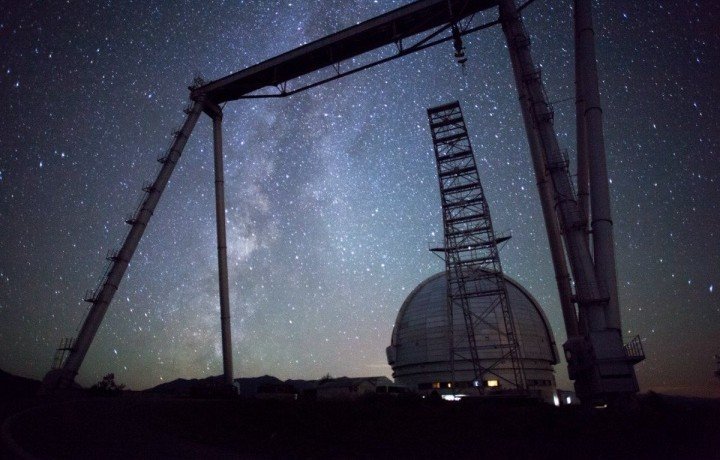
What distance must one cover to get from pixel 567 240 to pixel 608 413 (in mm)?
7075

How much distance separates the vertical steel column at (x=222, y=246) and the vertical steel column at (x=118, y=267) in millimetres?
1944

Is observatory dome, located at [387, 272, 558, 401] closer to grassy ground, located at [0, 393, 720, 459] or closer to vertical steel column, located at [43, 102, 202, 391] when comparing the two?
grassy ground, located at [0, 393, 720, 459]

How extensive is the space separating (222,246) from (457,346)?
19030 mm

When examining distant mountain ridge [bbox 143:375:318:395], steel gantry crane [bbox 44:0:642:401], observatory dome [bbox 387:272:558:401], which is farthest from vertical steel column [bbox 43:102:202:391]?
observatory dome [bbox 387:272:558:401]

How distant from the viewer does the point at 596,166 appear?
56.1 ft

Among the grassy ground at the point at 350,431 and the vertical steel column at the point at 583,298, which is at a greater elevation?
the vertical steel column at the point at 583,298

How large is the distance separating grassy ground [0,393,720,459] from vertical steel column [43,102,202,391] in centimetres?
1037

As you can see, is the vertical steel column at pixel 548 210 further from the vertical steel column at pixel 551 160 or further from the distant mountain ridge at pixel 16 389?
the distant mountain ridge at pixel 16 389

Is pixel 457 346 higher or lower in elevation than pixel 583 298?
lower

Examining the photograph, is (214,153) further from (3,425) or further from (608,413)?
(608,413)

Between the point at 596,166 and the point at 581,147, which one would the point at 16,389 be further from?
the point at 581,147

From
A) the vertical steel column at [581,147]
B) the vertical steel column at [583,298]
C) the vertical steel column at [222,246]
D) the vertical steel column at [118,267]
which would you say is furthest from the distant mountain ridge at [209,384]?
the vertical steel column at [581,147]

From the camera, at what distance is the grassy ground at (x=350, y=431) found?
9203 millimetres

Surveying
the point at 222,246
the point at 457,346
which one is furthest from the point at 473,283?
the point at 222,246
